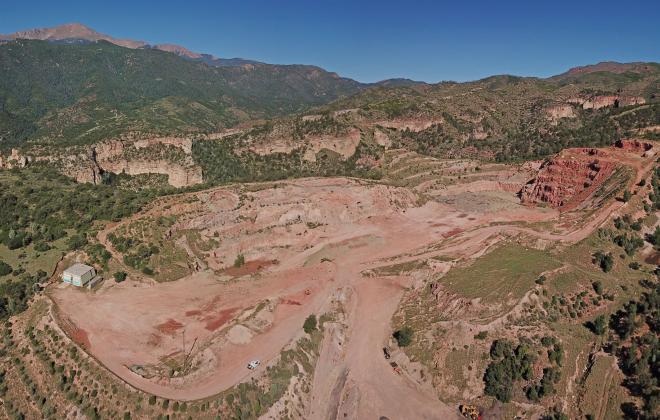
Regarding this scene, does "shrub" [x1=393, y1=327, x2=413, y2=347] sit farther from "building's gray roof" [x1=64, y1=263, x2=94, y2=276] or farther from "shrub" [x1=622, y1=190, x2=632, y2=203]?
"shrub" [x1=622, y1=190, x2=632, y2=203]

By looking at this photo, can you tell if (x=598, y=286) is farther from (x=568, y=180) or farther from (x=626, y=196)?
(x=568, y=180)

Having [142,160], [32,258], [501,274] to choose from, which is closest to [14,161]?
[142,160]

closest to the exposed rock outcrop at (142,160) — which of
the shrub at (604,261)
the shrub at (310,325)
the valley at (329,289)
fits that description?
the valley at (329,289)

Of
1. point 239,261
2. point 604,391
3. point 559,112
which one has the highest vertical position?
point 559,112

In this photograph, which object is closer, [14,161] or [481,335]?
[481,335]

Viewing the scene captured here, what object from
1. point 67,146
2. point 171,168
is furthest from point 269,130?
point 67,146

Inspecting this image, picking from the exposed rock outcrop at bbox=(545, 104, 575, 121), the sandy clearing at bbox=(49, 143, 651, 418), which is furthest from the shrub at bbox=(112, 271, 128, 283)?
the exposed rock outcrop at bbox=(545, 104, 575, 121)

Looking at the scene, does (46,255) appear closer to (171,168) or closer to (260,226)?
(260,226)

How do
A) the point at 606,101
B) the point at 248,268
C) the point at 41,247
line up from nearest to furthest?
1. the point at 41,247
2. the point at 248,268
3. the point at 606,101
